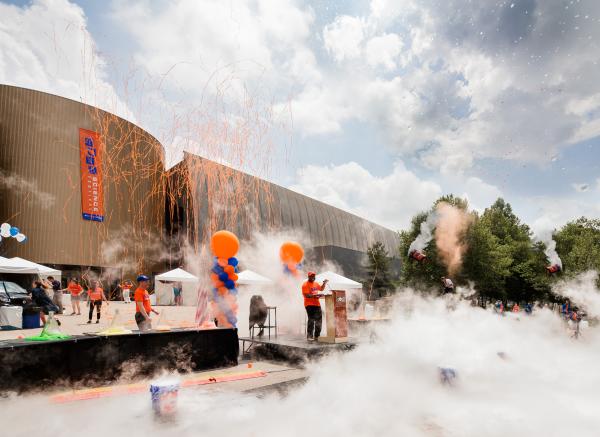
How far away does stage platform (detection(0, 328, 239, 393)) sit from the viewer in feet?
18.1

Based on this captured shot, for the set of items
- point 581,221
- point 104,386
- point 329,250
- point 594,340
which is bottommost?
point 594,340

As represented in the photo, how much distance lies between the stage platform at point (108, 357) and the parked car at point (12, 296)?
33.6 feet

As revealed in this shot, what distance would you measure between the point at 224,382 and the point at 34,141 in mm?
27993

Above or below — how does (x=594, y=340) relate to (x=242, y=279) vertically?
below

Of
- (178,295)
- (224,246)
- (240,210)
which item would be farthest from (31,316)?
(240,210)

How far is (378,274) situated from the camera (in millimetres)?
37000

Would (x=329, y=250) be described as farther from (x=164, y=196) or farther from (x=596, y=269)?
(x=596, y=269)

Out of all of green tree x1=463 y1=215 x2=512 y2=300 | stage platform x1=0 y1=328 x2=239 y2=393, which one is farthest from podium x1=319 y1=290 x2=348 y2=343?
green tree x1=463 y1=215 x2=512 y2=300

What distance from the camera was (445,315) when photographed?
12.6 meters

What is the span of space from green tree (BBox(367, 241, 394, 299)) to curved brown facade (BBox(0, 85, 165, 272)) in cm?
1767

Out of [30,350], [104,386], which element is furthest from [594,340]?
[30,350]

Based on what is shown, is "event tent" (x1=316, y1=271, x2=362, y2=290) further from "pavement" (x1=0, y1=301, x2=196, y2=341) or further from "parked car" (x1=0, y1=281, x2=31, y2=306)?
"parked car" (x1=0, y1=281, x2=31, y2=306)

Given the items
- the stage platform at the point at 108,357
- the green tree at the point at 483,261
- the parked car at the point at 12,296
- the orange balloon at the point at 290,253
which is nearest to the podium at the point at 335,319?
the stage platform at the point at 108,357

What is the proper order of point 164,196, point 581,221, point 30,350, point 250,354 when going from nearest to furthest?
point 30,350
point 250,354
point 164,196
point 581,221
